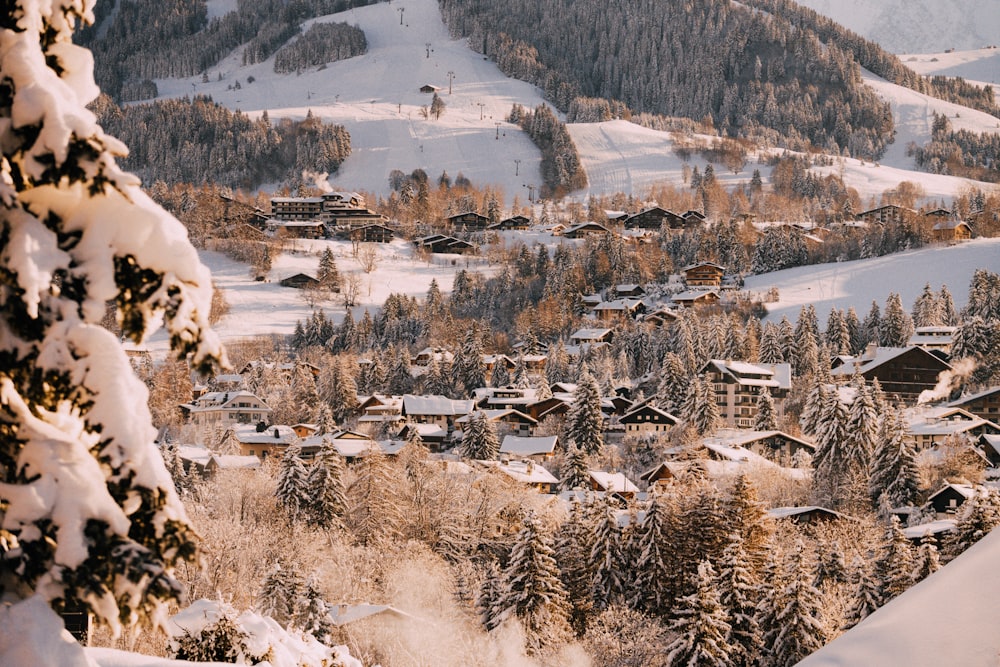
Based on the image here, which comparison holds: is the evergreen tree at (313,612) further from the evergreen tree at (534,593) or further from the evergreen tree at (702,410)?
the evergreen tree at (702,410)

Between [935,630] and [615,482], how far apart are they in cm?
3566

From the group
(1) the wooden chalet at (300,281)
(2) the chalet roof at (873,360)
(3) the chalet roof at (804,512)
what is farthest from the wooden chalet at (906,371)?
(1) the wooden chalet at (300,281)

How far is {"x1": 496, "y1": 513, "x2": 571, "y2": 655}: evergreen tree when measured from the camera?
2478 cm

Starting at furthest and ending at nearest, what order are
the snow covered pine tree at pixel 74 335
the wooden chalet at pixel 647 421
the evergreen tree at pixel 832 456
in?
the wooden chalet at pixel 647 421, the evergreen tree at pixel 832 456, the snow covered pine tree at pixel 74 335

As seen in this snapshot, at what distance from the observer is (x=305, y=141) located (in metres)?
137

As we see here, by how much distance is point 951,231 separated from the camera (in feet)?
264

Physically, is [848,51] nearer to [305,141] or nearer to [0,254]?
[305,141]

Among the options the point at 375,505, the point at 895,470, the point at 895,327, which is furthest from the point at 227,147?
the point at 895,470

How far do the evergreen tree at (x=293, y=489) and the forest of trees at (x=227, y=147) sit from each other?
10353 centimetres

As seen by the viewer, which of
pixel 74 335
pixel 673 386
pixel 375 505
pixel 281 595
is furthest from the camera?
pixel 673 386

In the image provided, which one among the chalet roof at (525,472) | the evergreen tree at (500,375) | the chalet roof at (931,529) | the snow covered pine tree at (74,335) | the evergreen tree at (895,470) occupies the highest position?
the snow covered pine tree at (74,335)

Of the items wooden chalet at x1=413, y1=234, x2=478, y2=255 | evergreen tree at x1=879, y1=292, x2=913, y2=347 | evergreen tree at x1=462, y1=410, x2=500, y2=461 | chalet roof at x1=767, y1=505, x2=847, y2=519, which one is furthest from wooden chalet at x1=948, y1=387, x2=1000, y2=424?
wooden chalet at x1=413, y1=234, x2=478, y2=255

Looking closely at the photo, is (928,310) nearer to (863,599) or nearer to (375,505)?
(375,505)

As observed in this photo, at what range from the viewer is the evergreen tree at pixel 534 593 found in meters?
24.8
